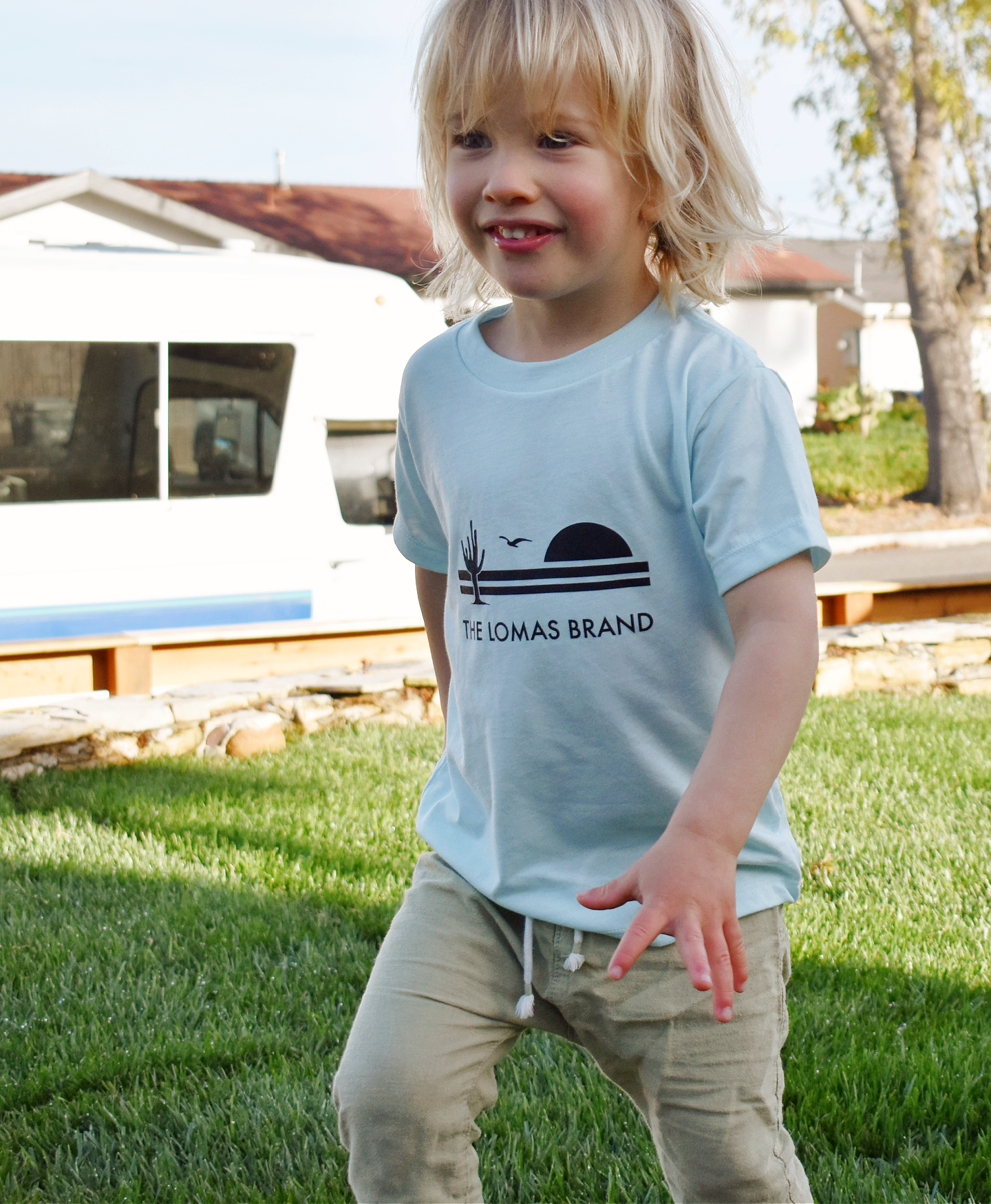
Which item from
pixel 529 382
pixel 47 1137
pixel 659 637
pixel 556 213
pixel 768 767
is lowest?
pixel 47 1137

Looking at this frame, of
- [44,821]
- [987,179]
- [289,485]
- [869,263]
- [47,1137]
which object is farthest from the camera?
[869,263]

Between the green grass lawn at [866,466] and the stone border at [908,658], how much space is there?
11.4 metres

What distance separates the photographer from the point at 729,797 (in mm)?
1479

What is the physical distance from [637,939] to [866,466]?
20.4 meters

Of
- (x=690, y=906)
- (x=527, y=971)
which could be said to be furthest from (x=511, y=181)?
(x=527, y=971)

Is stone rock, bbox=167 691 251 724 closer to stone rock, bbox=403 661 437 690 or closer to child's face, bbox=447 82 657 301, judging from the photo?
stone rock, bbox=403 661 437 690

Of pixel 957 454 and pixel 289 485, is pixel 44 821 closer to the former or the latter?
pixel 289 485

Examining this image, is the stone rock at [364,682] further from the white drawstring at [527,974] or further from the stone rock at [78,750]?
the white drawstring at [527,974]

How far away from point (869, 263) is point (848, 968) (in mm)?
56127

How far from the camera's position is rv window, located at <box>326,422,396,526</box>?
8.20 meters

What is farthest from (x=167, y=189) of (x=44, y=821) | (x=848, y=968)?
(x=848, y=968)

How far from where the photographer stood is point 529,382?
6.01ft

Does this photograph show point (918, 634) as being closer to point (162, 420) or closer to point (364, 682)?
point (364, 682)

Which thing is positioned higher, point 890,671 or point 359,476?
point 359,476
